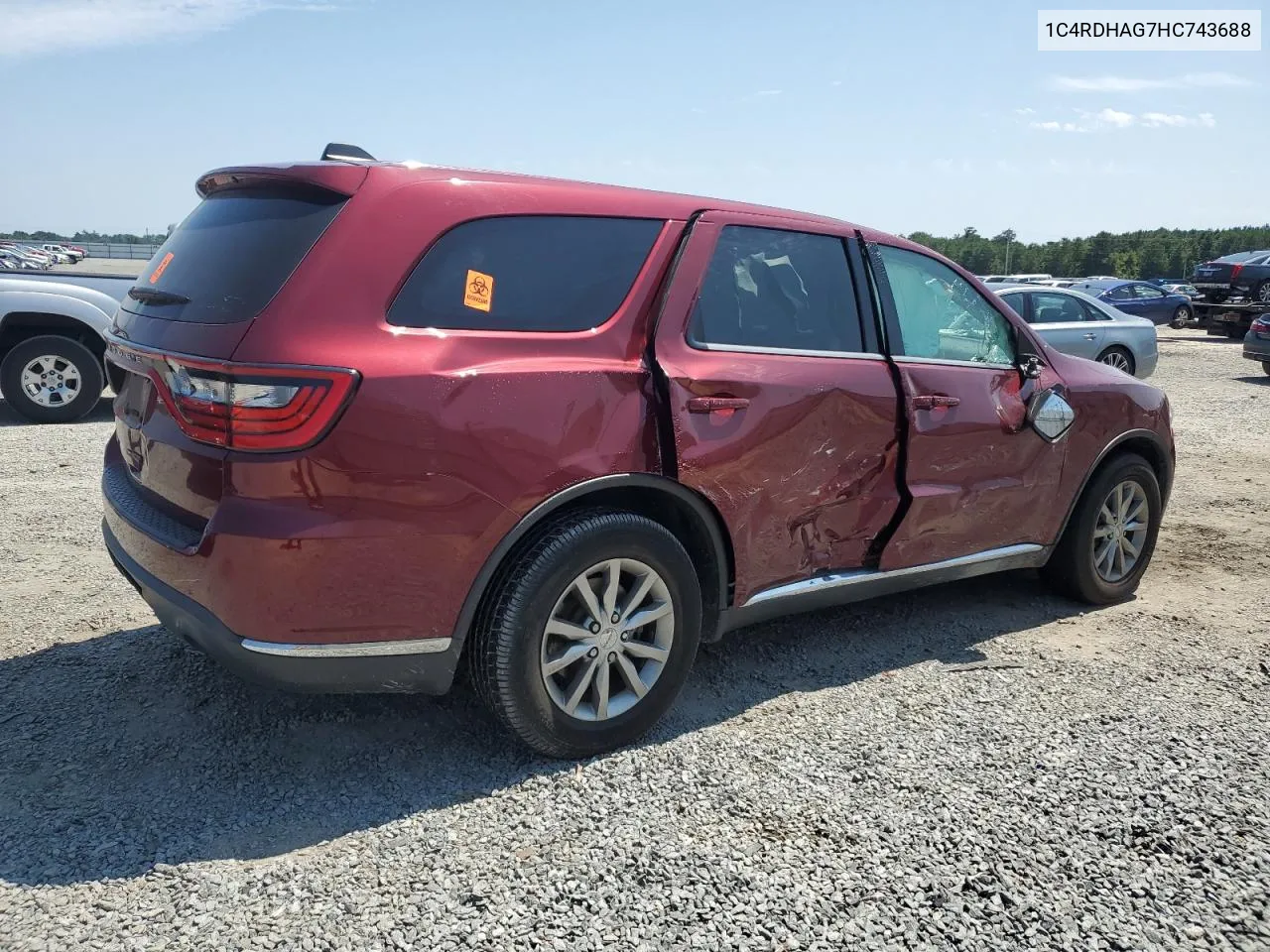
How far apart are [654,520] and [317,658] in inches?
45.7

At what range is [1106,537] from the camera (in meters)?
4.89

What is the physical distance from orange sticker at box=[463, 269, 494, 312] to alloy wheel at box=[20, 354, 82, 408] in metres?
7.75

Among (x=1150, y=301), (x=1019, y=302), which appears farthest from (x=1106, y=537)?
(x=1150, y=301)

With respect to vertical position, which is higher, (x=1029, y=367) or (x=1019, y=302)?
(x=1019, y=302)

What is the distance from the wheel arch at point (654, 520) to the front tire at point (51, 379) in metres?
7.74

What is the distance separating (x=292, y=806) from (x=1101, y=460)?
387 cm

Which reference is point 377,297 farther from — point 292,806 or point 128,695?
point 128,695

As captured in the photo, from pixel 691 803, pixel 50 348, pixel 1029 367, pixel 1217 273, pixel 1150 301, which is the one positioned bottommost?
pixel 691 803

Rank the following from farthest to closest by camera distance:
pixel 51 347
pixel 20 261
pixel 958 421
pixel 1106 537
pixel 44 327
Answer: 1. pixel 20 261
2. pixel 44 327
3. pixel 51 347
4. pixel 1106 537
5. pixel 958 421

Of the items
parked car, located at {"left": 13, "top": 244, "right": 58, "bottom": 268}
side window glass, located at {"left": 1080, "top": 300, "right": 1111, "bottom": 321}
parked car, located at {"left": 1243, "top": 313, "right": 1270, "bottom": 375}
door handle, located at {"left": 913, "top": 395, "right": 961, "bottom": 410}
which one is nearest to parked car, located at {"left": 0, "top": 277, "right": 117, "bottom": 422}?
door handle, located at {"left": 913, "top": 395, "right": 961, "bottom": 410}

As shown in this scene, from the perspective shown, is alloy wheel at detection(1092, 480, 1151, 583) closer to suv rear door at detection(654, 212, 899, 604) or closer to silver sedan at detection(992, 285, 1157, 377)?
suv rear door at detection(654, 212, 899, 604)

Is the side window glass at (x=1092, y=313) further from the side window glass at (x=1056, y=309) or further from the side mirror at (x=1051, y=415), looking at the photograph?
the side mirror at (x=1051, y=415)

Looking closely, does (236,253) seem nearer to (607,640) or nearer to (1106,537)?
(607,640)

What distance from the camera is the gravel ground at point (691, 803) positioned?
2.44 meters
